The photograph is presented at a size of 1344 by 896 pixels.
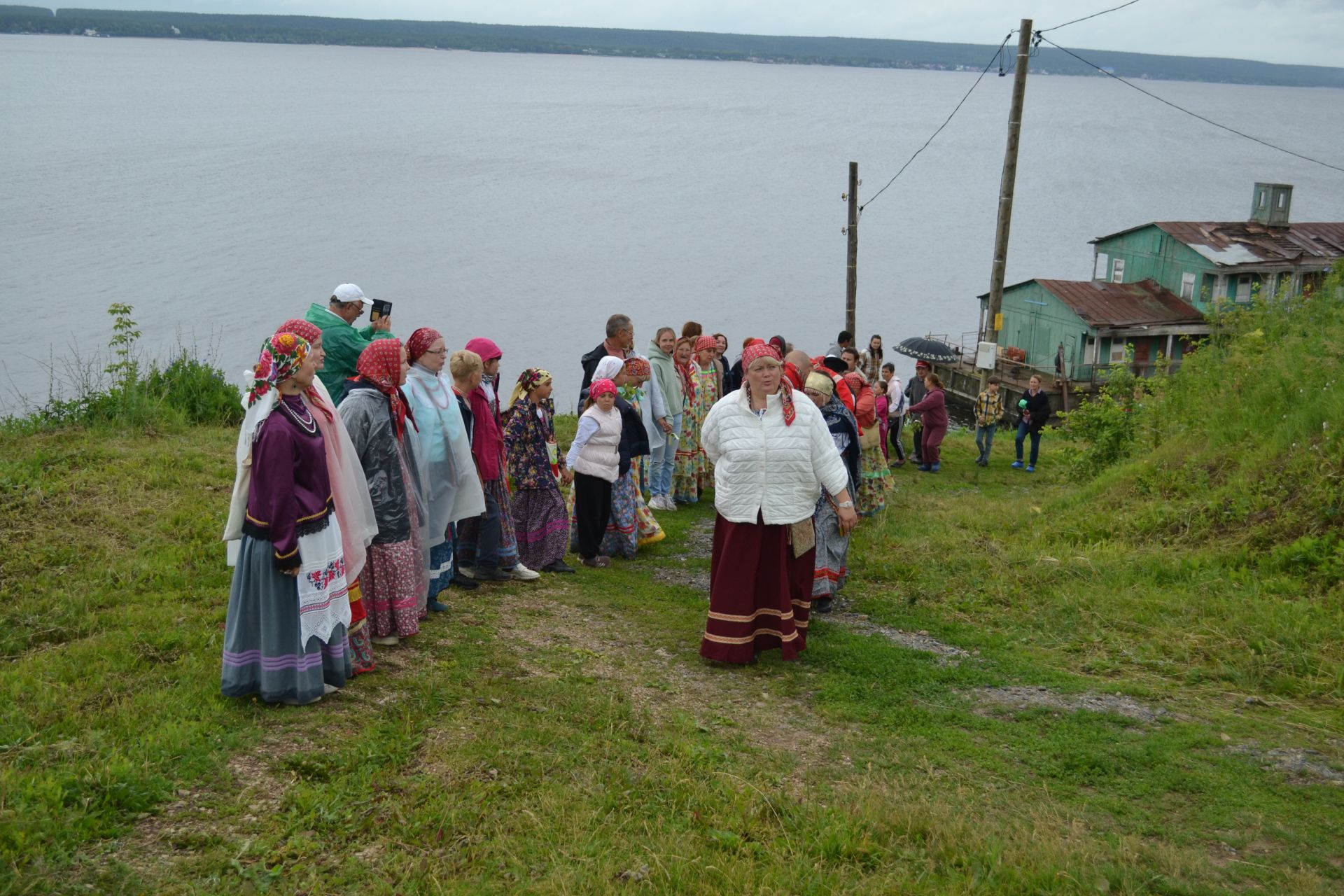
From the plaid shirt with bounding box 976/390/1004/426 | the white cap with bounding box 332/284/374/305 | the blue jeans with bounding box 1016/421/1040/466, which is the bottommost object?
the blue jeans with bounding box 1016/421/1040/466

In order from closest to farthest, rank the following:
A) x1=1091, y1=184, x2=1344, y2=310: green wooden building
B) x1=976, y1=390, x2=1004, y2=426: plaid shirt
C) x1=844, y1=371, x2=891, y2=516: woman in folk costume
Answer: x1=844, y1=371, x2=891, y2=516: woman in folk costume → x1=976, y1=390, x2=1004, y2=426: plaid shirt → x1=1091, y1=184, x2=1344, y2=310: green wooden building

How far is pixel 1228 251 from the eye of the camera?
39.8 meters

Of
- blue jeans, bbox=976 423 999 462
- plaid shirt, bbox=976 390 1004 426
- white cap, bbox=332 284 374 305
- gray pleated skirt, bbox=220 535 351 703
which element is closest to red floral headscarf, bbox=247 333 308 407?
gray pleated skirt, bbox=220 535 351 703

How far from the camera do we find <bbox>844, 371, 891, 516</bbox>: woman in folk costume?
10492 millimetres

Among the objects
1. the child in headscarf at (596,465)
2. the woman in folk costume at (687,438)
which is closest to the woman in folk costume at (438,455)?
the child in headscarf at (596,465)

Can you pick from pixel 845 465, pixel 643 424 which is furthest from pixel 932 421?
pixel 845 465

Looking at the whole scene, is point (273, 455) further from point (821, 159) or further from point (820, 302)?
point (821, 159)

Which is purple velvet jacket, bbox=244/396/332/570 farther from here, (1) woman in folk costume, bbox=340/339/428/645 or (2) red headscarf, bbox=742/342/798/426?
(2) red headscarf, bbox=742/342/798/426

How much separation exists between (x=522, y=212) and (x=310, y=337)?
172 feet

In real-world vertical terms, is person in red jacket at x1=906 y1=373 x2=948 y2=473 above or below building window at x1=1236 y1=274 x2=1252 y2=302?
above

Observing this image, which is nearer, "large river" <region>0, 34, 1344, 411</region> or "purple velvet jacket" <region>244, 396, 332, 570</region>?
"purple velvet jacket" <region>244, 396, 332, 570</region>

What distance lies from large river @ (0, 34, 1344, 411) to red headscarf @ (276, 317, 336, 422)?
15659mm

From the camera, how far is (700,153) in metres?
87.8

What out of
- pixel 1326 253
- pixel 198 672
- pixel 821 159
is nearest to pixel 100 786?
pixel 198 672
